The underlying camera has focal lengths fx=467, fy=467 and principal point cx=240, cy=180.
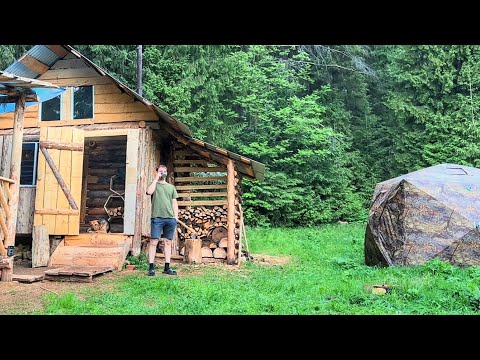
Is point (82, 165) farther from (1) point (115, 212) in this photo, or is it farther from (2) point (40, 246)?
(1) point (115, 212)

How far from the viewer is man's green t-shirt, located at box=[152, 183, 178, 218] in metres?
7.89

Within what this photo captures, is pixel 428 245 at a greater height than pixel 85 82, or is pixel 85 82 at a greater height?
pixel 85 82

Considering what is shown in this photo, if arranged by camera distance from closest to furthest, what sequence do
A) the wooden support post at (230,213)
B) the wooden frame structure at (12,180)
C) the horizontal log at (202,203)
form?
the wooden frame structure at (12,180) → the wooden support post at (230,213) → the horizontal log at (202,203)

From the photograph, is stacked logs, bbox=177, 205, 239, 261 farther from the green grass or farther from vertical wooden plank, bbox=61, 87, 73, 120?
vertical wooden plank, bbox=61, 87, 73, 120

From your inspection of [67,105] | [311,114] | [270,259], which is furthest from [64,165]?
[311,114]

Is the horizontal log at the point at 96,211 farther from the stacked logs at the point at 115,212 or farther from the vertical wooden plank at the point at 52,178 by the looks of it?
the vertical wooden plank at the point at 52,178

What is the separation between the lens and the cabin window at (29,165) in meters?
9.73

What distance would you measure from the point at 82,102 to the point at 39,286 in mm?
4438

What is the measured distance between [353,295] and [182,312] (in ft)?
6.85

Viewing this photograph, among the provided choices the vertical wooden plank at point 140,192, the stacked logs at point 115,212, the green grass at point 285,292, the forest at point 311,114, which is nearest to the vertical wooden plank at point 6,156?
the stacked logs at point 115,212

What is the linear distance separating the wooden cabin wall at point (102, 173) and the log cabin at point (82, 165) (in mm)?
1939

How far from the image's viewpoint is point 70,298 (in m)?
5.41
